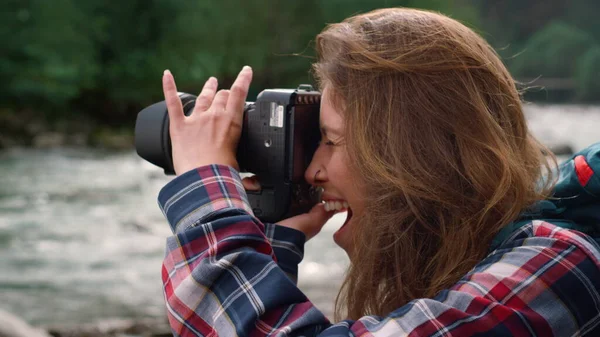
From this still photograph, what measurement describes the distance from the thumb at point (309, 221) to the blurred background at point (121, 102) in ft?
0.80

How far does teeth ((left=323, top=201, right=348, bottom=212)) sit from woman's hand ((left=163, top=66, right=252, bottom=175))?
115 millimetres

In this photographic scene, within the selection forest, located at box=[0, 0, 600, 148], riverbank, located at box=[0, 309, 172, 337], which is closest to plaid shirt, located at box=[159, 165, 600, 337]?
riverbank, located at box=[0, 309, 172, 337]

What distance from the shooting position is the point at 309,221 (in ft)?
2.44

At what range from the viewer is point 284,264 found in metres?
0.70

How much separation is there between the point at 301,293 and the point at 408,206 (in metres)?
0.13

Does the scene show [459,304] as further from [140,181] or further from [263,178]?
[140,181]

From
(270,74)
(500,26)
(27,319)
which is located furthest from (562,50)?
(27,319)

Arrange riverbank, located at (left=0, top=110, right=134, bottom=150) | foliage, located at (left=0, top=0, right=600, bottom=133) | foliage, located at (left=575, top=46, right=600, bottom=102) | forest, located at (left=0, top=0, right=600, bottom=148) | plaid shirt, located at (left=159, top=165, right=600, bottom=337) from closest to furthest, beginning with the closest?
plaid shirt, located at (left=159, top=165, right=600, bottom=337) < riverbank, located at (left=0, top=110, right=134, bottom=150) < forest, located at (left=0, top=0, right=600, bottom=148) < foliage, located at (left=575, top=46, right=600, bottom=102) < foliage, located at (left=0, top=0, right=600, bottom=133)

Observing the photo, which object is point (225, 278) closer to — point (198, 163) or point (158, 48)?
point (198, 163)

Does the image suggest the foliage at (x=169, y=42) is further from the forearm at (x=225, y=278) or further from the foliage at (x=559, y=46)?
the forearm at (x=225, y=278)

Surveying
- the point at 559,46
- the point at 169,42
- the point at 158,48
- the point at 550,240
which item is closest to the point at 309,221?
the point at 550,240

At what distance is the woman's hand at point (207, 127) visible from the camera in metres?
0.63

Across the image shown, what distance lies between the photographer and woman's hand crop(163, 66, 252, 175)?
0.63 m

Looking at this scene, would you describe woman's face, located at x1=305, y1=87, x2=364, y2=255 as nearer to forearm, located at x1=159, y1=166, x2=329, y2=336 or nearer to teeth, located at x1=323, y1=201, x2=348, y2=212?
teeth, located at x1=323, y1=201, x2=348, y2=212
